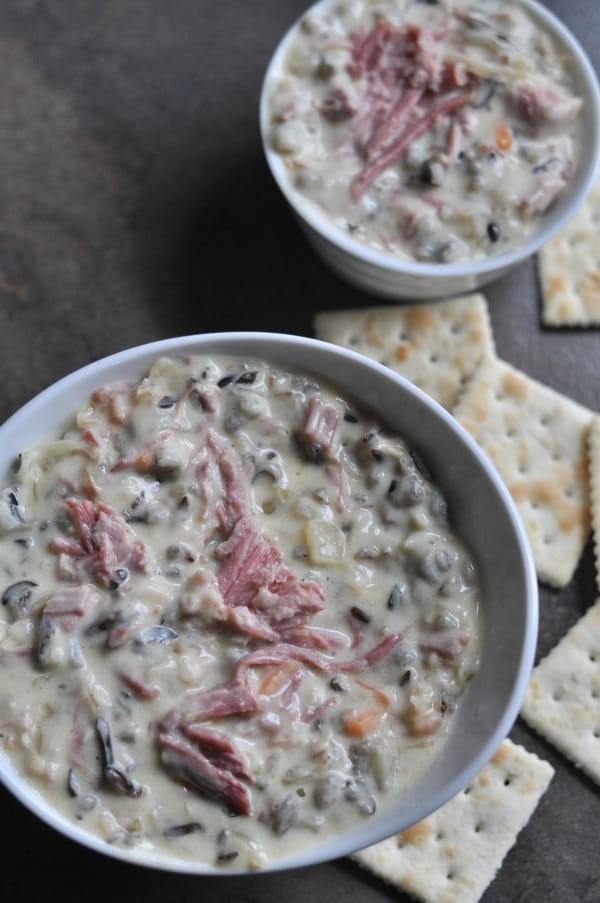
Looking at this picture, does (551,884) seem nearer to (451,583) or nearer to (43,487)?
(451,583)

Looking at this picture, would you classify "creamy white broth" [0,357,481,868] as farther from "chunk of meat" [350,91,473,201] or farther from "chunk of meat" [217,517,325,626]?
"chunk of meat" [350,91,473,201]

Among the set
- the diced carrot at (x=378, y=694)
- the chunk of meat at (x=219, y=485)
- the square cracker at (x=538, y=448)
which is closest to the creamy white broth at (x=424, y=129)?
the square cracker at (x=538, y=448)

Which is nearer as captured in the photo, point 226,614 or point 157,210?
point 226,614

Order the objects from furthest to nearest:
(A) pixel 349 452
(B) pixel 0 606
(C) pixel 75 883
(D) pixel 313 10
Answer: (D) pixel 313 10 → (C) pixel 75 883 → (A) pixel 349 452 → (B) pixel 0 606

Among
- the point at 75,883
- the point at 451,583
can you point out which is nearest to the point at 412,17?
the point at 451,583

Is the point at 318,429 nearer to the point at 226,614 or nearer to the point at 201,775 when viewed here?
the point at 226,614

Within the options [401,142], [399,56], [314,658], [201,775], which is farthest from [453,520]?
[399,56]

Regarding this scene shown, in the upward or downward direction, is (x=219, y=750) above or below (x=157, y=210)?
A: below
